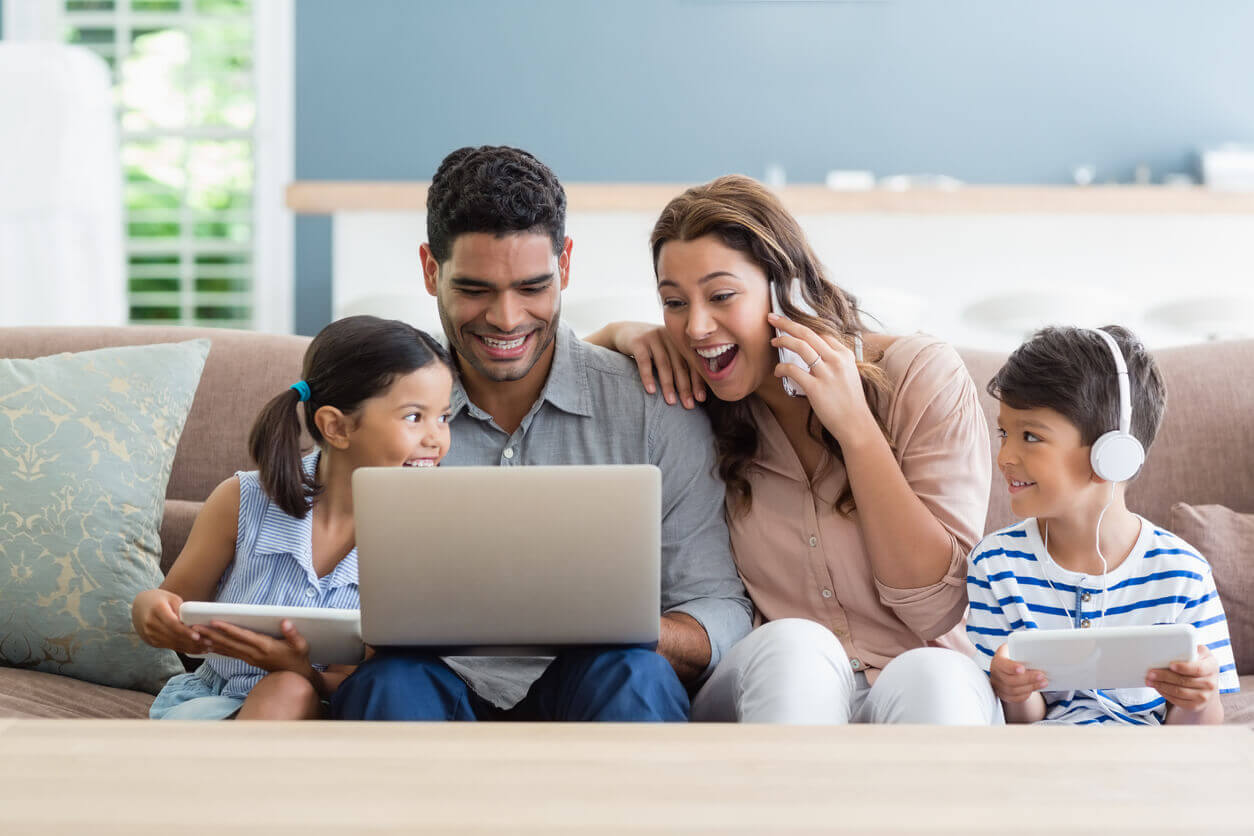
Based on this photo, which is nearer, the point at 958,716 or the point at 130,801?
the point at 130,801

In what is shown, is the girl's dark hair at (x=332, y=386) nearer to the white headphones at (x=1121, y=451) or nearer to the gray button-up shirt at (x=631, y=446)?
the gray button-up shirt at (x=631, y=446)

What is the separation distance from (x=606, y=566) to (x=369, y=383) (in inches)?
23.8

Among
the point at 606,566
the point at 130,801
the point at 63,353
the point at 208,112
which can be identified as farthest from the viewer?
the point at 208,112

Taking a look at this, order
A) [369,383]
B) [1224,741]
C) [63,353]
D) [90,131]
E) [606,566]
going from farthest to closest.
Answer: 1. [90,131]
2. [63,353]
3. [369,383]
4. [606,566]
5. [1224,741]

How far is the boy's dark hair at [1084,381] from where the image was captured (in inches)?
55.6

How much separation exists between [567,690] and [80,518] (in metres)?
0.78

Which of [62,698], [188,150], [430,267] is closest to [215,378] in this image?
[430,267]

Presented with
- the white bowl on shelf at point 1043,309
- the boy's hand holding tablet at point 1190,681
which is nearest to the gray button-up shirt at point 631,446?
the boy's hand holding tablet at point 1190,681

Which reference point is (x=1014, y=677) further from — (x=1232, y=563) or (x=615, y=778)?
(x=1232, y=563)

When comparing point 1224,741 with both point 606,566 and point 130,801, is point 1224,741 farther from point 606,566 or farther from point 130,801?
point 130,801

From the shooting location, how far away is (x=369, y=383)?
159 centimetres

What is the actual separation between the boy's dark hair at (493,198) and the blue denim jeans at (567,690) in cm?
60

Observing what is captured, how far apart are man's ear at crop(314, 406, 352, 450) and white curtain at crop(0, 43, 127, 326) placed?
2.72 meters

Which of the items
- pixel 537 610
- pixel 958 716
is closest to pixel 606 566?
pixel 537 610
